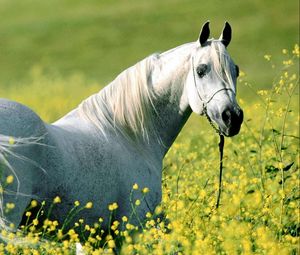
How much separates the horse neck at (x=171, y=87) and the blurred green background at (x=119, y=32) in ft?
71.1

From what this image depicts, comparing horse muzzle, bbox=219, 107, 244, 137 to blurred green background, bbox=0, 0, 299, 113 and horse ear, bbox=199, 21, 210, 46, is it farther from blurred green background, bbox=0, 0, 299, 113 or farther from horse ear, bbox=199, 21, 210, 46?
blurred green background, bbox=0, 0, 299, 113

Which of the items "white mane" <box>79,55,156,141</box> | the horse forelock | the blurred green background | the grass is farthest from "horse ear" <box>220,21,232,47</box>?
the grass

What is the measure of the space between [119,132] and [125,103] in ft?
0.71

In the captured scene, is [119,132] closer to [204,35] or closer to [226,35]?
[204,35]

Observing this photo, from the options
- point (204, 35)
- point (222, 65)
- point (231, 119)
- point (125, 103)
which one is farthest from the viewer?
point (125, 103)

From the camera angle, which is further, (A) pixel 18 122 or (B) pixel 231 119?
(B) pixel 231 119

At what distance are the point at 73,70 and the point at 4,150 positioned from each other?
25.3 m

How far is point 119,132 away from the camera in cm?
662

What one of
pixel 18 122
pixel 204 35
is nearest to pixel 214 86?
pixel 204 35

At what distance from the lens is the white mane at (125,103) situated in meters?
6.61

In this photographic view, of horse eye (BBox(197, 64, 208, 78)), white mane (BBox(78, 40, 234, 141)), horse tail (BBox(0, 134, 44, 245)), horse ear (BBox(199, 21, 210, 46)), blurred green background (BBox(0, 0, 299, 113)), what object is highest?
blurred green background (BBox(0, 0, 299, 113))

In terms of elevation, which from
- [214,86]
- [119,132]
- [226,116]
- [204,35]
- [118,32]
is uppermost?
[118,32]

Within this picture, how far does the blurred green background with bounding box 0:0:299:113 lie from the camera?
31.0m

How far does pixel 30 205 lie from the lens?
5797mm
